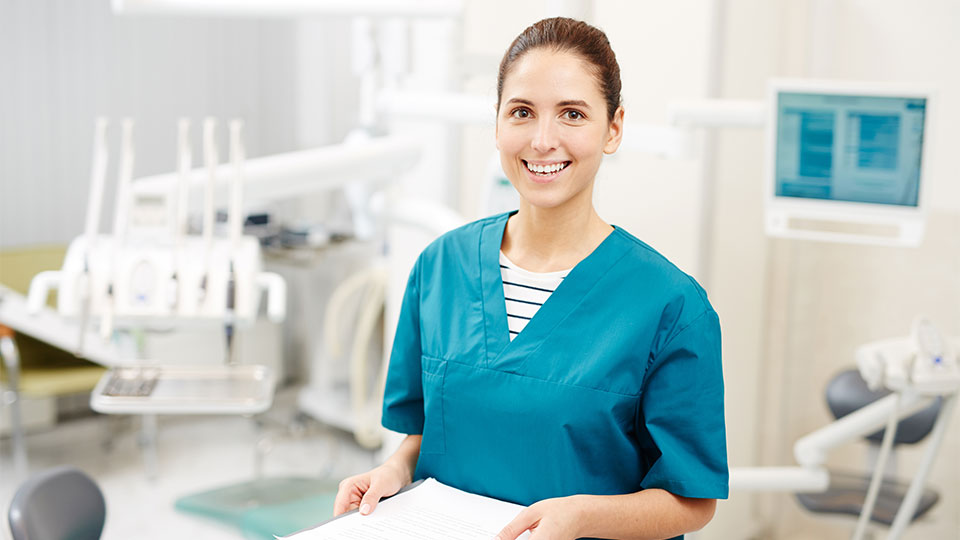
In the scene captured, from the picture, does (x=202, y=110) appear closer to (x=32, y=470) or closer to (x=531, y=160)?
(x=32, y=470)

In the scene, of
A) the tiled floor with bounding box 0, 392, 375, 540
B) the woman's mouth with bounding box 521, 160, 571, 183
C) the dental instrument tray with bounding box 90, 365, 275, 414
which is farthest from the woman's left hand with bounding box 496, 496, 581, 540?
the tiled floor with bounding box 0, 392, 375, 540

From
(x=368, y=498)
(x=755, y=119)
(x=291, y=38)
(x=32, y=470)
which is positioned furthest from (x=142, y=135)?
(x=368, y=498)

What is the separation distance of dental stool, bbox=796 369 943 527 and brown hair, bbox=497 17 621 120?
170 cm

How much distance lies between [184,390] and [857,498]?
1.74 m

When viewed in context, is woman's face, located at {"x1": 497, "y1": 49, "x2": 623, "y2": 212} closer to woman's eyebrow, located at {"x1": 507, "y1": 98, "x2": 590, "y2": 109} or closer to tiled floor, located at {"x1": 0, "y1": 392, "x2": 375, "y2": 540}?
woman's eyebrow, located at {"x1": 507, "y1": 98, "x2": 590, "y2": 109}

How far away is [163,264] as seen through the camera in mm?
1612

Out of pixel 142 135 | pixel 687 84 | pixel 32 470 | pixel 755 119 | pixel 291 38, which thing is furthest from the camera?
pixel 291 38

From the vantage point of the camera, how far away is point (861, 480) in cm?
252

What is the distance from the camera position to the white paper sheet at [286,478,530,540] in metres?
1.04

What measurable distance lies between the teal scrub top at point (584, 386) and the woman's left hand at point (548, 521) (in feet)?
0.26

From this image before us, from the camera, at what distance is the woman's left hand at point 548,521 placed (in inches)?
38.1

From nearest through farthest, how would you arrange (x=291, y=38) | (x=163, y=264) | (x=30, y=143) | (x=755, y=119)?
(x=163, y=264) → (x=755, y=119) → (x=30, y=143) → (x=291, y=38)

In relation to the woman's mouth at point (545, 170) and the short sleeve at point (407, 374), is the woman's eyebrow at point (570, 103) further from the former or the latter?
the short sleeve at point (407, 374)

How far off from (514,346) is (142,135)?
398cm
